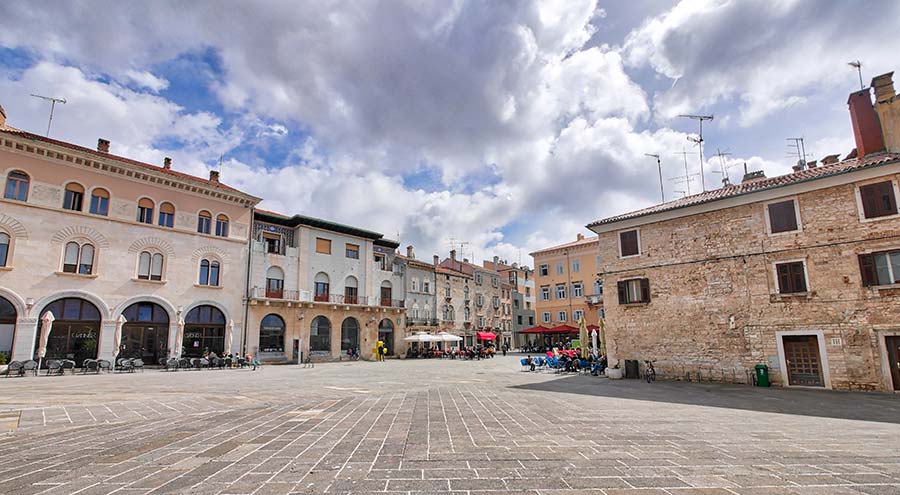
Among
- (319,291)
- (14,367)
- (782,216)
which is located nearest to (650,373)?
(782,216)

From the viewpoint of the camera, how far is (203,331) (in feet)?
90.3

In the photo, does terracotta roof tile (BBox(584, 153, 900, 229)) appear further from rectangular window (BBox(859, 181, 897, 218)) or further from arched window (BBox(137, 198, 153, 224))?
arched window (BBox(137, 198, 153, 224))

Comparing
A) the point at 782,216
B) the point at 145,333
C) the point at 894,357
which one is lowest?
the point at 894,357

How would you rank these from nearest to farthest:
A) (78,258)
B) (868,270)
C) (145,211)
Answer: (868,270) → (78,258) → (145,211)

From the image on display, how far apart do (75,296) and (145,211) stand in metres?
5.87

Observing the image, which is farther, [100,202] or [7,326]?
[100,202]

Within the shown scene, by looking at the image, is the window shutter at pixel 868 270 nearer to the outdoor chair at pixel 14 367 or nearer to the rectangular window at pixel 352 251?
the rectangular window at pixel 352 251

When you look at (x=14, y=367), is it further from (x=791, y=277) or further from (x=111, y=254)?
(x=791, y=277)

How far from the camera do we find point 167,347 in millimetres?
25641

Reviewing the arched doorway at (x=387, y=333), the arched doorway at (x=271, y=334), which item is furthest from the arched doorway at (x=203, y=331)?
the arched doorway at (x=387, y=333)

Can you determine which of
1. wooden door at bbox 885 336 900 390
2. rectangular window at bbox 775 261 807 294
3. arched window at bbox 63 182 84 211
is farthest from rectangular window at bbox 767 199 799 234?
arched window at bbox 63 182 84 211

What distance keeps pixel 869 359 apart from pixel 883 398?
6.76 ft

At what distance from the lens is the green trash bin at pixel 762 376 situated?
15625mm

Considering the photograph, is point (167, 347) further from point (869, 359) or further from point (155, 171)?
point (869, 359)
